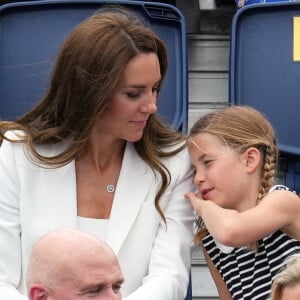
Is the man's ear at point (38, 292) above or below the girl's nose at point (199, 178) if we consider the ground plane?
below

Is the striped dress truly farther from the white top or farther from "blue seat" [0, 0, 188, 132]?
"blue seat" [0, 0, 188, 132]

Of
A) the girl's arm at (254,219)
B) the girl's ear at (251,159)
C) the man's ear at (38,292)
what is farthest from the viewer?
the girl's ear at (251,159)

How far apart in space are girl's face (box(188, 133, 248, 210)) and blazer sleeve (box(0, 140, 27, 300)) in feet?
1.61

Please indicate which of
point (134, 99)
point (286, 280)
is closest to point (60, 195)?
point (134, 99)

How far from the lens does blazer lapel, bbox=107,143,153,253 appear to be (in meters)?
2.43

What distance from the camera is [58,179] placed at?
247cm

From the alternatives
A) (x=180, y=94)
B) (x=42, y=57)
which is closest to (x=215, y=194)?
(x=180, y=94)

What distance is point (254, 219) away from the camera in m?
2.31

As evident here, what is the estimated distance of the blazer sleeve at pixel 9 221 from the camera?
7.89 ft

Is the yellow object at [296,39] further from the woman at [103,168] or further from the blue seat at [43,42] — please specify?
the woman at [103,168]

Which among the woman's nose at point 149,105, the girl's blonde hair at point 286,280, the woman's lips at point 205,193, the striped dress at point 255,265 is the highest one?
the woman's nose at point 149,105

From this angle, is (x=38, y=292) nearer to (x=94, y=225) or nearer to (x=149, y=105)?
(x=94, y=225)

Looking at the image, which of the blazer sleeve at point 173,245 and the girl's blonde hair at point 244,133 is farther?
the girl's blonde hair at point 244,133

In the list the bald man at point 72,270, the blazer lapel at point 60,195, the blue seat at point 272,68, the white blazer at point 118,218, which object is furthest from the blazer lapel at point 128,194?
the blue seat at point 272,68
